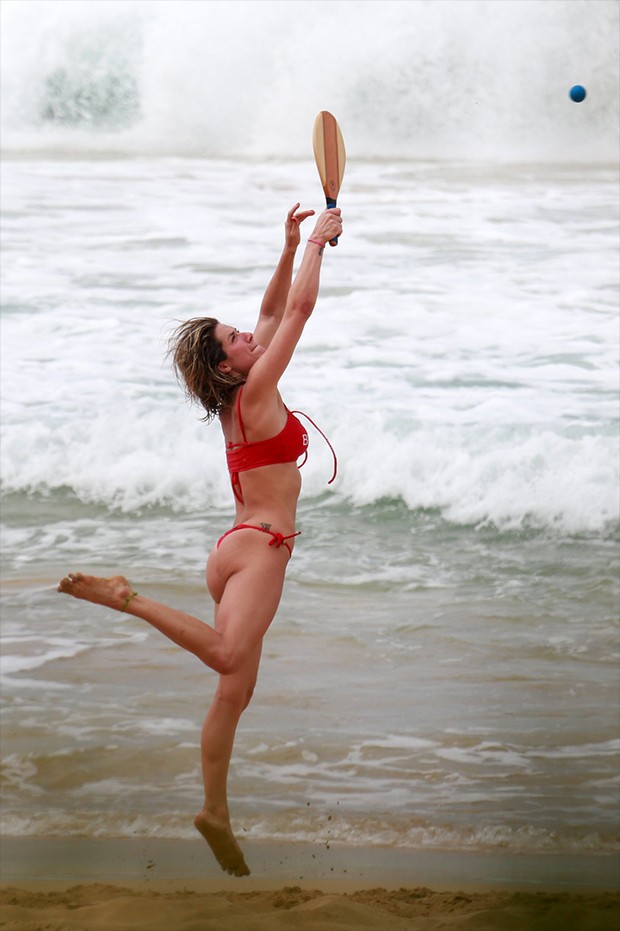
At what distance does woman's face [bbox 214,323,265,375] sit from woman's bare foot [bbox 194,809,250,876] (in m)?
0.87

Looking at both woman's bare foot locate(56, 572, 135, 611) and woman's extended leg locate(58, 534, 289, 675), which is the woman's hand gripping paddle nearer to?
woman's extended leg locate(58, 534, 289, 675)

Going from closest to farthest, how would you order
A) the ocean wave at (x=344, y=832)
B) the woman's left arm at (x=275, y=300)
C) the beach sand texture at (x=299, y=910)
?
the woman's left arm at (x=275, y=300)
the beach sand texture at (x=299, y=910)
the ocean wave at (x=344, y=832)

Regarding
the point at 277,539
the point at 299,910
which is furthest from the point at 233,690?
the point at 299,910

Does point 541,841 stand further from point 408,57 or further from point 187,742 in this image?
point 408,57

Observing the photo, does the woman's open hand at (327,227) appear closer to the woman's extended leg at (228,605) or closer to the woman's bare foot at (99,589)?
the woman's extended leg at (228,605)

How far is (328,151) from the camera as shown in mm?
2498

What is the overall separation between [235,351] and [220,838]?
955mm

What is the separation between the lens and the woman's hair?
248cm

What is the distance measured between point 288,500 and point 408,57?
5.32m

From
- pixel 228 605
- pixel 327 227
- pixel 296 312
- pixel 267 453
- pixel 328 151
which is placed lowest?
pixel 228 605

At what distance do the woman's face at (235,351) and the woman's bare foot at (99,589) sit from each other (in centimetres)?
48

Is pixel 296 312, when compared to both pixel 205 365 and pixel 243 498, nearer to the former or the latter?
pixel 205 365

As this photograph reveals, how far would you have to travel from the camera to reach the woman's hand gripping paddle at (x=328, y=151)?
2471 mm

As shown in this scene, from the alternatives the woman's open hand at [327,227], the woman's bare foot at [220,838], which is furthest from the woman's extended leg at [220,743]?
the woman's open hand at [327,227]
